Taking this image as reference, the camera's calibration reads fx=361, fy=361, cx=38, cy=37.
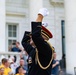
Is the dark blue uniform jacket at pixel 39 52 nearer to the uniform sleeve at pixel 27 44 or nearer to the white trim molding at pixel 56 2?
the uniform sleeve at pixel 27 44

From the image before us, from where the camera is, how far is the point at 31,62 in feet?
15.8

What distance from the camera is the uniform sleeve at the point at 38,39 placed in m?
4.51

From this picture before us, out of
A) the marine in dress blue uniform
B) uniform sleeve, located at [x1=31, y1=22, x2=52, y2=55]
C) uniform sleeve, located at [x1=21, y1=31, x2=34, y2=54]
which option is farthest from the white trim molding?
uniform sleeve, located at [x1=31, y1=22, x2=52, y2=55]

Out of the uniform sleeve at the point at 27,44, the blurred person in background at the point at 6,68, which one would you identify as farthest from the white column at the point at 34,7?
the uniform sleeve at the point at 27,44

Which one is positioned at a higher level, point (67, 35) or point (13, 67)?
point (67, 35)

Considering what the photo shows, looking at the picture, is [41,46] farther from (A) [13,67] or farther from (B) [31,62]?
(A) [13,67]

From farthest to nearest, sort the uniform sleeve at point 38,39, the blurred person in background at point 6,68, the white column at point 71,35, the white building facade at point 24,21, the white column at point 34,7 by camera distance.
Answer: the white building facade at point 24,21, the white column at point 34,7, the white column at point 71,35, the blurred person in background at point 6,68, the uniform sleeve at point 38,39

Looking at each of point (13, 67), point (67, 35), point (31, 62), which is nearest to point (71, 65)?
point (67, 35)

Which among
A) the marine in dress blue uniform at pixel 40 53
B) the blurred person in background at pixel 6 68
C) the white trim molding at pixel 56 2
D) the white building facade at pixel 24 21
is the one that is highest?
the white trim molding at pixel 56 2

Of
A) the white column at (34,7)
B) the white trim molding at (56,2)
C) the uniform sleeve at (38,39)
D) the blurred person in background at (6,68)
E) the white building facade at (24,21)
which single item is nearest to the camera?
the uniform sleeve at (38,39)

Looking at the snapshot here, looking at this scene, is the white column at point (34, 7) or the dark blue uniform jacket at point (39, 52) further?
the white column at point (34, 7)

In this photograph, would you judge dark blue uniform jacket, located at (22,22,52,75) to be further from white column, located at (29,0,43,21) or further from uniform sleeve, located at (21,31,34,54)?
white column, located at (29,0,43,21)

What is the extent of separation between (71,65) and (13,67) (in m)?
4.86

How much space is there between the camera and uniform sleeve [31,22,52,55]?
14.8ft
